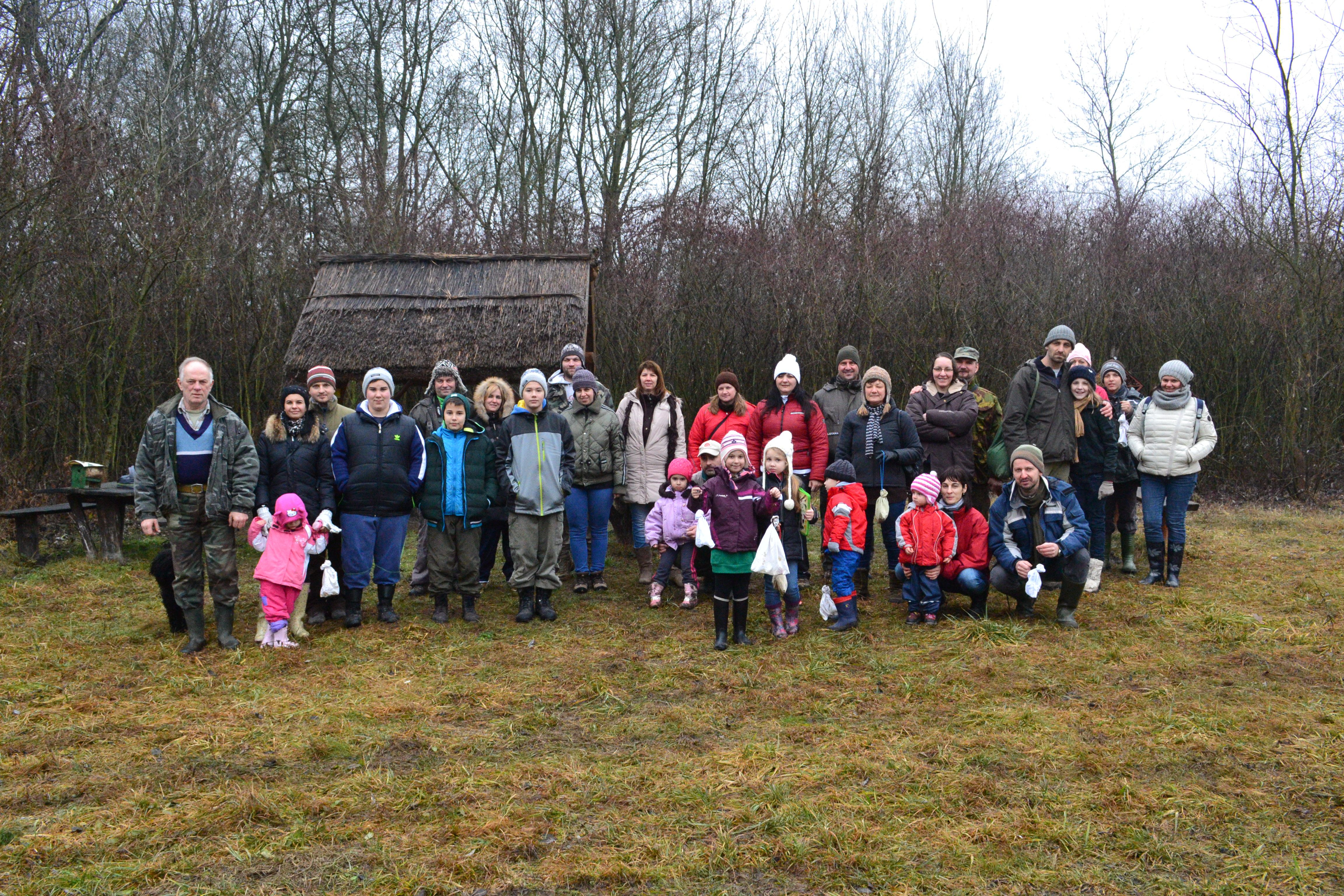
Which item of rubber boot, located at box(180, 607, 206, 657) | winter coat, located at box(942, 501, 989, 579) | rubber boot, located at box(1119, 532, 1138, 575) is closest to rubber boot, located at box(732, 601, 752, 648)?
winter coat, located at box(942, 501, 989, 579)

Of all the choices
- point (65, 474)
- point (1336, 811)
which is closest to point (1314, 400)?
point (1336, 811)

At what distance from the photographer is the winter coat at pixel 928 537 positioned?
672cm

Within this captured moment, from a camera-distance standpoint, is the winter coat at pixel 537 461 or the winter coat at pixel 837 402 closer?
the winter coat at pixel 537 461

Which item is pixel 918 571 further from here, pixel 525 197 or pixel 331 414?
pixel 525 197

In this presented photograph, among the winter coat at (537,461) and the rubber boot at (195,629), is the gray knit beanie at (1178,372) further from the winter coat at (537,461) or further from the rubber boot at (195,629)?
the rubber boot at (195,629)

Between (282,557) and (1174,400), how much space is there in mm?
6807

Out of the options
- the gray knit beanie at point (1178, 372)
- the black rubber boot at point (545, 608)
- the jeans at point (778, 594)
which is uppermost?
the gray knit beanie at point (1178, 372)

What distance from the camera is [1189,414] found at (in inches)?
303

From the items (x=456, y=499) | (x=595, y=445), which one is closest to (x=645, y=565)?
(x=595, y=445)

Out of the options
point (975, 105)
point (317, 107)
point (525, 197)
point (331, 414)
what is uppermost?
point (975, 105)

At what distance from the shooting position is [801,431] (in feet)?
24.8

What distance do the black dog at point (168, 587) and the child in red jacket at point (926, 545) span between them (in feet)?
16.1

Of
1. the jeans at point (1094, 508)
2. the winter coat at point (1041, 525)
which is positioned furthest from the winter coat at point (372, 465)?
the jeans at point (1094, 508)

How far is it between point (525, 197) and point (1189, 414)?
15.9m
